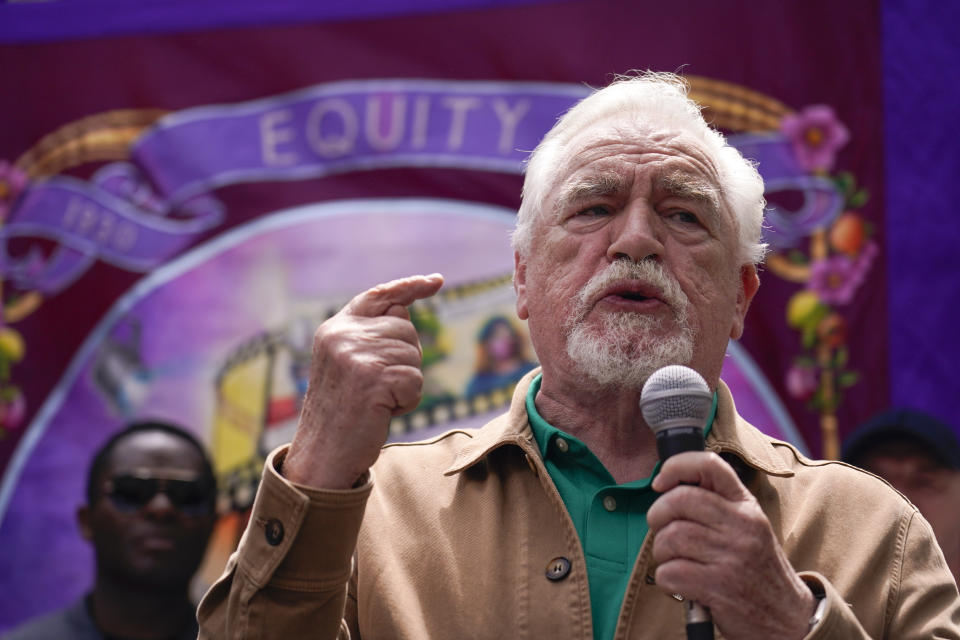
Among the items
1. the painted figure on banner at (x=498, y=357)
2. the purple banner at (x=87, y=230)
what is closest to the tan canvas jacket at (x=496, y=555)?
the painted figure on banner at (x=498, y=357)

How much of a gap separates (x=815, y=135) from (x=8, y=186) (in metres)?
3.46

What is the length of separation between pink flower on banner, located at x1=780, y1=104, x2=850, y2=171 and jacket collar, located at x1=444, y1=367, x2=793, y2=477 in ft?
7.38

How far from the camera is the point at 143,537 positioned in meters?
4.50

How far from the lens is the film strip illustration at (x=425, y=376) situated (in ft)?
15.4

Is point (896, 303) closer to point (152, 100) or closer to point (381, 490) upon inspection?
point (381, 490)

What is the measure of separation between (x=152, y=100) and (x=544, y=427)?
129 inches

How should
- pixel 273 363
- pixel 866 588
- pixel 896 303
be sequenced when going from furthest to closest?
pixel 273 363 < pixel 896 303 < pixel 866 588

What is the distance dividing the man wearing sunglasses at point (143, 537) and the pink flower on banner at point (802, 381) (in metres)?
2.30

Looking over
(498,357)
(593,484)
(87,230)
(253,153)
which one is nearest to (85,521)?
(87,230)

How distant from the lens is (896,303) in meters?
4.40

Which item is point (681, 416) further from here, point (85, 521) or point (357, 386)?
point (85, 521)

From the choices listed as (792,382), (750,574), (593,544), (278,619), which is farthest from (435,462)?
(792,382)

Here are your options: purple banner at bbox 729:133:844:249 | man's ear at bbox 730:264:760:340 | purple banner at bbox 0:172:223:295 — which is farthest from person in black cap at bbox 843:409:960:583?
purple banner at bbox 0:172:223:295

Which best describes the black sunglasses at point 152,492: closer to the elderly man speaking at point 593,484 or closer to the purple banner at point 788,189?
the elderly man speaking at point 593,484
